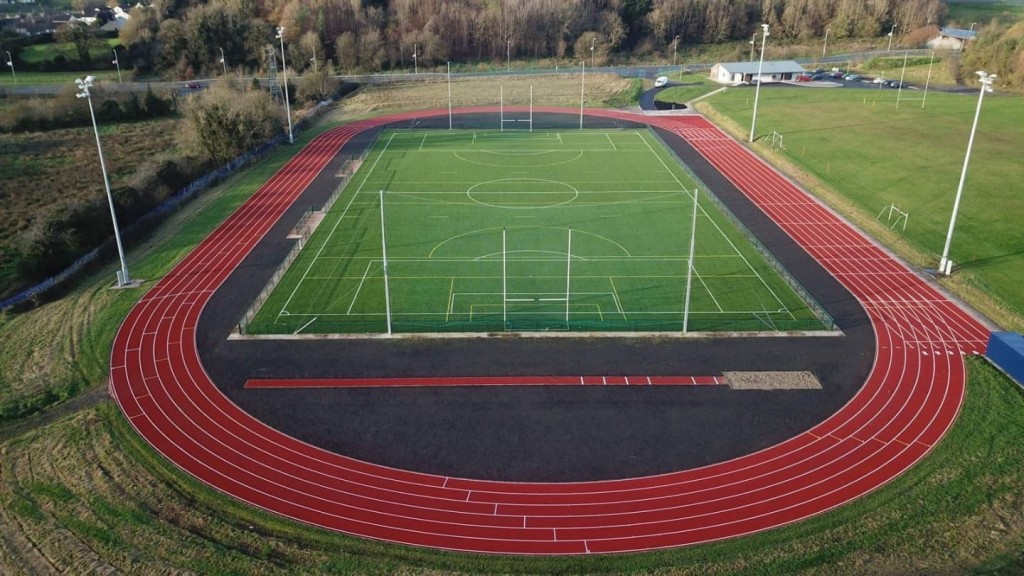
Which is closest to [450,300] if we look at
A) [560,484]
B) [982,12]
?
[560,484]

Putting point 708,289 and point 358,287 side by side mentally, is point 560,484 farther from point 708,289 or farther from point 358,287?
point 358,287

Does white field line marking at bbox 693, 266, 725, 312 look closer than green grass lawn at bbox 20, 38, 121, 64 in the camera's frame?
Yes

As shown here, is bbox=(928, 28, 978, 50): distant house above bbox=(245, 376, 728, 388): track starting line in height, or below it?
above

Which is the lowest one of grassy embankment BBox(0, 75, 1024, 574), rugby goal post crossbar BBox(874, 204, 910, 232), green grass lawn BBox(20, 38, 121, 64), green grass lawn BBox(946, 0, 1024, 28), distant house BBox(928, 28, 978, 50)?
grassy embankment BBox(0, 75, 1024, 574)

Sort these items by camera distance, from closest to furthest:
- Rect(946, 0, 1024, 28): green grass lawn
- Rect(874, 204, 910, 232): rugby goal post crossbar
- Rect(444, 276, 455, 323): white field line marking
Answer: Rect(444, 276, 455, 323): white field line marking < Rect(874, 204, 910, 232): rugby goal post crossbar < Rect(946, 0, 1024, 28): green grass lawn

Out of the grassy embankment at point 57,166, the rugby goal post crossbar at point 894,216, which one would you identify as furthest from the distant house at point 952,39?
the grassy embankment at point 57,166

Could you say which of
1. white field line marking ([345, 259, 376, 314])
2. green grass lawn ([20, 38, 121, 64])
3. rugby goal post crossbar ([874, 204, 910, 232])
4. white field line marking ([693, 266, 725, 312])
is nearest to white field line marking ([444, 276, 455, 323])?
white field line marking ([345, 259, 376, 314])

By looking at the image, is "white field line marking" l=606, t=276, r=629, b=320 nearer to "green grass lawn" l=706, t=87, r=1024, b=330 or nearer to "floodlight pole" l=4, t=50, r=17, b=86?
"green grass lawn" l=706, t=87, r=1024, b=330
